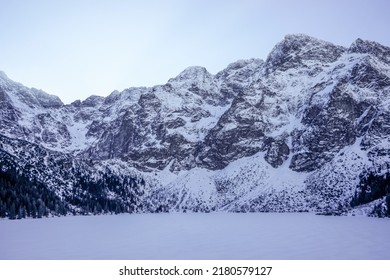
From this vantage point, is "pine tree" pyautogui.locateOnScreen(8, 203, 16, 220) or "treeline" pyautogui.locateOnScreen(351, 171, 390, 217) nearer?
"pine tree" pyautogui.locateOnScreen(8, 203, 16, 220)

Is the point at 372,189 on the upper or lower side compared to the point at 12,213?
upper

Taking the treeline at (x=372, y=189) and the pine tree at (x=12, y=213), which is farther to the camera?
the treeline at (x=372, y=189)

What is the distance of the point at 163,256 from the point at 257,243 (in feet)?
60.1

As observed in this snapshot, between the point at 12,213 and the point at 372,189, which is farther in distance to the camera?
the point at 372,189

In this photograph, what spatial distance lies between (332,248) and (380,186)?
140 meters

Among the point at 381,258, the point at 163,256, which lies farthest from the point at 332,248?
the point at 163,256

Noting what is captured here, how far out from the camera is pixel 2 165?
193250 millimetres

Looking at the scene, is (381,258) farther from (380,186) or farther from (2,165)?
(2,165)

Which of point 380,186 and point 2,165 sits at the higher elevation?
point 2,165

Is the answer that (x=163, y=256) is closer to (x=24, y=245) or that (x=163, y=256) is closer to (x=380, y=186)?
(x=24, y=245)

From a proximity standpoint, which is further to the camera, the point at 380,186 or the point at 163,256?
the point at 380,186
